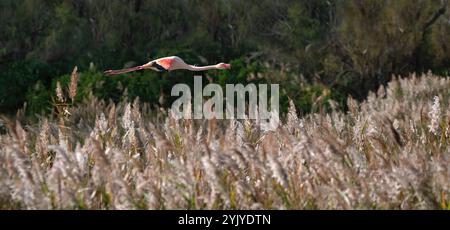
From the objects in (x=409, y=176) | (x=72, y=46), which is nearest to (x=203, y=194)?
(x=409, y=176)

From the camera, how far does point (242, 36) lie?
12.5 m

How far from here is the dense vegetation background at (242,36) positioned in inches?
458

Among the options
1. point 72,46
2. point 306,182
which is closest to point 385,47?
point 72,46

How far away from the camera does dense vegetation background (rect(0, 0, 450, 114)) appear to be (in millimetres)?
11641

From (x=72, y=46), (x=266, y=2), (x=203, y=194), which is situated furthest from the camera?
(x=266, y=2)

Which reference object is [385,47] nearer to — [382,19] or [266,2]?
[382,19]

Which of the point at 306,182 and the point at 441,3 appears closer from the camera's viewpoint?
the point at 306,182

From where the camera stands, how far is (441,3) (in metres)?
12.8
